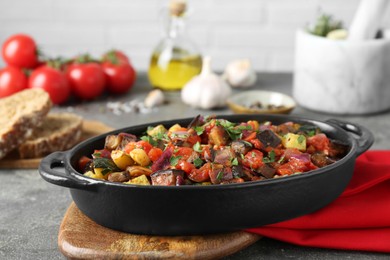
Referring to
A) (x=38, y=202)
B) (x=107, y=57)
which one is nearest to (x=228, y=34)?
(x=107, y=57)

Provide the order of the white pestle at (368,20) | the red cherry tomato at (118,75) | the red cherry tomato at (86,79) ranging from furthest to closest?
the red cherry tomato at (118,75) → the red cherry tomato at (86,79) → the white pestle at (368,20)

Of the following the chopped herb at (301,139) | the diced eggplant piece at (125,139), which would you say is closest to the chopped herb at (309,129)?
the chopped herb at (301,139)

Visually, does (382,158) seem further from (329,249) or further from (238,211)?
(238,211)

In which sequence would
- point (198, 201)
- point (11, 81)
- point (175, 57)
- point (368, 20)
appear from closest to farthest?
point (198, 201) < point (368, 20) < point (11, 81) < point (175, 57)

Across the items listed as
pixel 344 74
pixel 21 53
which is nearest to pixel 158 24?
pixel 21 53

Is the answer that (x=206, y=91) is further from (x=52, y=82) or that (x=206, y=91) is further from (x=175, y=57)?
(x=52, y=82)

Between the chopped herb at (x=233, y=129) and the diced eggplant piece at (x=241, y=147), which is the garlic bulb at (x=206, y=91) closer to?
the chopped herb at (x=233, y=129)

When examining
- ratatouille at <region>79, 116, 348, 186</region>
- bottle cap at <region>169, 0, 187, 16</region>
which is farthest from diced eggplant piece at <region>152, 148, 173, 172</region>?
bottle cap at <region>169, 0, 187, 16</region>

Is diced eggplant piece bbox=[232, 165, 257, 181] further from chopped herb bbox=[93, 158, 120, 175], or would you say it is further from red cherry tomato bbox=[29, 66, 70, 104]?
red cherry tomato bbox=[29, 66, 70, 104]
